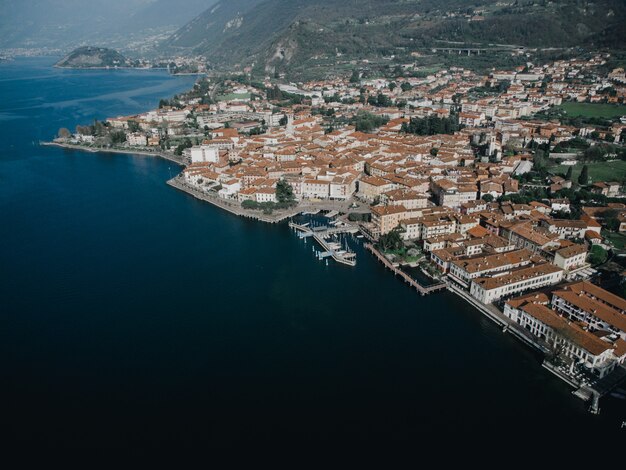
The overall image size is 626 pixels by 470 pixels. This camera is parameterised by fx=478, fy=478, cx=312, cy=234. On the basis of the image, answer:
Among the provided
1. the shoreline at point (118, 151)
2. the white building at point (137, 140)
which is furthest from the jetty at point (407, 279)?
the white building at point (137, 140)

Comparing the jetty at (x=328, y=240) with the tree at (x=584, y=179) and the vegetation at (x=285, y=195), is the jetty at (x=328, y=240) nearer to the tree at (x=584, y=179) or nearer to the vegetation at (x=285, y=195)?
the vegetation at (x=285, y=195)

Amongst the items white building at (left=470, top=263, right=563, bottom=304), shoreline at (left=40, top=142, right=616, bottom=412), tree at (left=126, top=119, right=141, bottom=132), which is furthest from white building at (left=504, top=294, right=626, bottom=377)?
tree at (left=126, top=119, right=141, bottom=132)

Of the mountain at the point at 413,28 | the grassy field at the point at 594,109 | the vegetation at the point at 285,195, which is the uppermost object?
the mountain at the point at 413,28

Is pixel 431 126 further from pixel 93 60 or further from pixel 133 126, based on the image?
pixel 93 60

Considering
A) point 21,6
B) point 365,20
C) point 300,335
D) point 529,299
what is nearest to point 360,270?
point 300,335

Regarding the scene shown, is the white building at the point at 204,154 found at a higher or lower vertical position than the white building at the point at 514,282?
higher

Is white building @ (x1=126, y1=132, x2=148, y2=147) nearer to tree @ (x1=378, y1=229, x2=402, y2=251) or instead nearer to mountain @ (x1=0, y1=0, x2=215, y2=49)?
tree @ (x1=378, y1=229, x2=402, y2=251)

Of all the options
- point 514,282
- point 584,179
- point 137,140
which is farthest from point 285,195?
point 137,140
